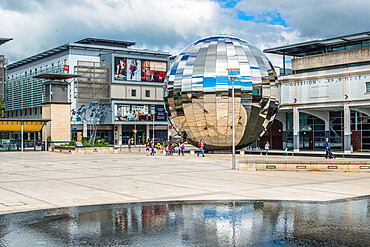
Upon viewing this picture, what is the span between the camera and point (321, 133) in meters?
58.9

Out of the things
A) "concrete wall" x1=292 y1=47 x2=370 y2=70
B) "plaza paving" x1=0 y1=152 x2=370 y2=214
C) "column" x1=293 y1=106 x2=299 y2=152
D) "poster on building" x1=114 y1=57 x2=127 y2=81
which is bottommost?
"plaza paving" x1=0 y1=152 x2=370 y2=214

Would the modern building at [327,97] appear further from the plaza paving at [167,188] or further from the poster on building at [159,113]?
the poster on building at [159,113]

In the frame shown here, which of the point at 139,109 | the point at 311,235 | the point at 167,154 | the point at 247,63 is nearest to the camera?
the point at 311,235

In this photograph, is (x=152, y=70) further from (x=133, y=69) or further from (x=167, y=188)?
(x=167, y=188)

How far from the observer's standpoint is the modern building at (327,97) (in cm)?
4994

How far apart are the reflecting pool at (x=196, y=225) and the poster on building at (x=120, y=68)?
81.0 meters

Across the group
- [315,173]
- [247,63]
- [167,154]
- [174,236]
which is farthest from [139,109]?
[174,236]

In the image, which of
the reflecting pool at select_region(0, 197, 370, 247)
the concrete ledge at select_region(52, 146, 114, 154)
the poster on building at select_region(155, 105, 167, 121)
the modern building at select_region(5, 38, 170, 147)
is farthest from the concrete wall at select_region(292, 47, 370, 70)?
the poster on building at select_region(155, 105, 167, 121)

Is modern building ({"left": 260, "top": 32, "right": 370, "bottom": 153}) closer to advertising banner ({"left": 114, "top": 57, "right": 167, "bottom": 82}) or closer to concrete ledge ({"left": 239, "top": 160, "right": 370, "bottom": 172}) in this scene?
concrete ledge ({"left": 239, "top": 160, "right": 370, "bottom": 172})

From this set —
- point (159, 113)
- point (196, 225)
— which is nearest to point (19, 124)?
point (196, 225)

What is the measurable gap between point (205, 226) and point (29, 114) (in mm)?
102766

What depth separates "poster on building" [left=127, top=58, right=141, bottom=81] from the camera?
93.9 metres

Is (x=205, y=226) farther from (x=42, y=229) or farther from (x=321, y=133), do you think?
(x=321, y=133)

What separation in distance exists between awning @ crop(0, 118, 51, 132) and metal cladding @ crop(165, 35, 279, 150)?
2104 cm
